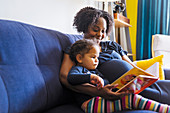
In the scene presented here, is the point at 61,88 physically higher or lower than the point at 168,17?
lower

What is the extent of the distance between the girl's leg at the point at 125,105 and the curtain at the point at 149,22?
2.77 meters

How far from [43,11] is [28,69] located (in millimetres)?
1062

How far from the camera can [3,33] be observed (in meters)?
0.89

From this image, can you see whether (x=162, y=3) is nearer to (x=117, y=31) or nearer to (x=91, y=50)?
(x=117, y=31)

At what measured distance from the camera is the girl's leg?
945mm

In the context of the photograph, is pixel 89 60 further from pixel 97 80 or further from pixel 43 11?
pixel 43 11

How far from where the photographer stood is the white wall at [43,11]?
1537 millimetres

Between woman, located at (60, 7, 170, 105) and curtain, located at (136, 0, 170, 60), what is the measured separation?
2033mm

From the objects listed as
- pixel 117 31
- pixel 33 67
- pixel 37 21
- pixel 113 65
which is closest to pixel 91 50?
pixel 113 65

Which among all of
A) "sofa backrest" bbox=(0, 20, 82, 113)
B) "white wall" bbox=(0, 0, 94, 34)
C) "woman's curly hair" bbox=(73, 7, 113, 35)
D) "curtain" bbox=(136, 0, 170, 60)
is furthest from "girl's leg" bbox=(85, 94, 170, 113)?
"curtain" bbox=(136, 0, 170, 60)

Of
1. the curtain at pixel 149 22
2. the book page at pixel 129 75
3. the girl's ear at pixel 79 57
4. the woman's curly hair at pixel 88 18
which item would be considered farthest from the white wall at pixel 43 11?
the curtain at pixel 149 22

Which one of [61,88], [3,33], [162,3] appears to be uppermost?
[162,3]

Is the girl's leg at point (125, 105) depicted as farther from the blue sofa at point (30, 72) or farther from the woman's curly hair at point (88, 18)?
the woman's curly hair at point (88, 18)

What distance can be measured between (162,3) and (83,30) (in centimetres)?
247
